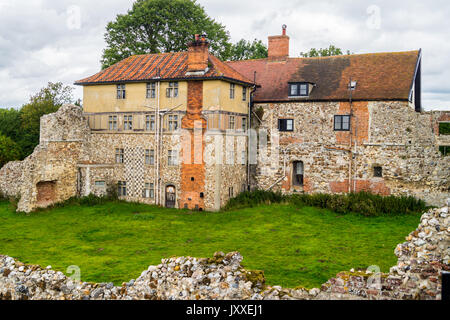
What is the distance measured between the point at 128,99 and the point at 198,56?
20.0 feet

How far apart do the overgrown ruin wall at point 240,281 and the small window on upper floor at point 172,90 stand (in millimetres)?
19356

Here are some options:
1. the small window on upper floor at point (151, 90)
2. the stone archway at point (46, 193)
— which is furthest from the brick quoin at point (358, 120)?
the stone archway at point (46, 193)

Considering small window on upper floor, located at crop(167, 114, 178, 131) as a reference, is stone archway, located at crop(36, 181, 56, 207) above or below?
below

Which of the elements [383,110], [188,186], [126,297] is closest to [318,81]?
[383,110]

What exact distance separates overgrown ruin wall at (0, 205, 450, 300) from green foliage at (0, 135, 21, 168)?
28903 millimetres

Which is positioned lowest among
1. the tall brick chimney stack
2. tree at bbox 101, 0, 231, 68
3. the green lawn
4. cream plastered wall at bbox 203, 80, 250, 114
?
the green lawn

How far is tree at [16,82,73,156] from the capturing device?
148ft

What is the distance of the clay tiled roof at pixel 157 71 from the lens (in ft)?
103

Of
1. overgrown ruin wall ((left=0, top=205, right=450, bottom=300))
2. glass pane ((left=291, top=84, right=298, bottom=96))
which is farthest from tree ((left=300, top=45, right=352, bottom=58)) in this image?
overgrown ruin wall ((left=0, top=205, right=450, bottom=300))

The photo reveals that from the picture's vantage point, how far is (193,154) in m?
31.3

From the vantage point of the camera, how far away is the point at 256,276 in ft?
39.9

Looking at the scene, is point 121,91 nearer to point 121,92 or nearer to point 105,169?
point 121,92

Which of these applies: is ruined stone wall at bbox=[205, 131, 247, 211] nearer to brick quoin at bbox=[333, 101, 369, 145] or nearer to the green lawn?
the green lawn

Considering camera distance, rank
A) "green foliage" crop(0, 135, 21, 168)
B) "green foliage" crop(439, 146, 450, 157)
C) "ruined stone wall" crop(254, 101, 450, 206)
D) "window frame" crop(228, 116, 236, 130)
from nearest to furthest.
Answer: "ruined stone wall" crop(254, 101, 450, 206), "green foliage" crop(439, 146, 450, 157), "window frame" crop(228, 116, 236, 130), "green foliage" crop(0, 135, 21, 168)
